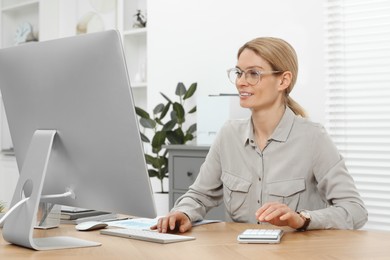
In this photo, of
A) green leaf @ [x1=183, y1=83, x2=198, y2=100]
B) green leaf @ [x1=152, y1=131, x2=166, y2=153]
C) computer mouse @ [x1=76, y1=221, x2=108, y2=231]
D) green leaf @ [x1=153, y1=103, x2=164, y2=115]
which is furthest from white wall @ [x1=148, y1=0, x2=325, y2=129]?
computer mouse @ [x1=76, y1=221, x2=108, y2=231]

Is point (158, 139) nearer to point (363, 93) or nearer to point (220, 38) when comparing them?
point (220, 38)

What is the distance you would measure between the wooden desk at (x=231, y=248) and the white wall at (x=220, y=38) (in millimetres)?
2039

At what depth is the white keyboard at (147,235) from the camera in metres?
1.75

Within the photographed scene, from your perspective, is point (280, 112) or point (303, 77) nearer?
point (280, 112)

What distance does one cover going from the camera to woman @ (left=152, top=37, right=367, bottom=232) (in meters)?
2.24

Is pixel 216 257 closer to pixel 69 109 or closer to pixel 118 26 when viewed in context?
pixel 69 109

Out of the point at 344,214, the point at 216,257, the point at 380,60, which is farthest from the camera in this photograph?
the point at 380,60

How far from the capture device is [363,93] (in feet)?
11.9

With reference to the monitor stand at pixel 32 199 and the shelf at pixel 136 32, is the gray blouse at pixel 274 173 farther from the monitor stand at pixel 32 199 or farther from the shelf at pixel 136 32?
the shelf at pixel 136 32

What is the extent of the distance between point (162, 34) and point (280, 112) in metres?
2.57

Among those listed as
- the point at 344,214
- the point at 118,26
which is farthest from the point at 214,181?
the point at 118,26

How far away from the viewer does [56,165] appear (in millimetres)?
1752

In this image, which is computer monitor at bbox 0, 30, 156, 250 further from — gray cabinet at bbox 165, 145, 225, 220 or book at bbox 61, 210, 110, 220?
gray cabinet at bbox 165, 145, 225, 220

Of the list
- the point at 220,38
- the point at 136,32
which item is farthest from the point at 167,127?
the point at 136,32
